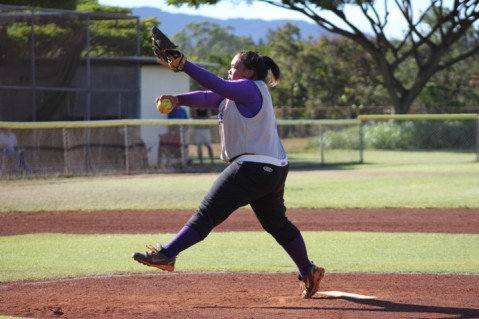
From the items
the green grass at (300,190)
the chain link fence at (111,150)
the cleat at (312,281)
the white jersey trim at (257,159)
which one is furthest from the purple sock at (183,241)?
the chain link fence at (111,150)

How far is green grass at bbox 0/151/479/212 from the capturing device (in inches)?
745

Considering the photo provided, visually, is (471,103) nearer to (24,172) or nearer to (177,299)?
(24,172)

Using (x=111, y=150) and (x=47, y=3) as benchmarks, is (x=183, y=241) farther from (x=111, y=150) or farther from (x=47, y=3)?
(x=47, y=3)

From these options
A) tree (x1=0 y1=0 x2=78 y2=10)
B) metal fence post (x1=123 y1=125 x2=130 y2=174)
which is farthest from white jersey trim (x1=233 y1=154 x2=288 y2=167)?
tree (x1=0 y1=0 x2=78 y2=10)

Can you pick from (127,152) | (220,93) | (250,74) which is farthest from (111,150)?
(220,93)

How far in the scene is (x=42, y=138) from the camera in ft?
83.5

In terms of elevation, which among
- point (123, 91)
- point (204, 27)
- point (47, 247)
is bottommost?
point (47, 247)

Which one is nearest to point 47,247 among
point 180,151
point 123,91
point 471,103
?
point 180,151

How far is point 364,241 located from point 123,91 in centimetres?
1826

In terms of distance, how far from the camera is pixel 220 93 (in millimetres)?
7254

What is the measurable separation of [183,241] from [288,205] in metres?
11.1

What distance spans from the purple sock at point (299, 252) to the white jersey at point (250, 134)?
2.62 ft

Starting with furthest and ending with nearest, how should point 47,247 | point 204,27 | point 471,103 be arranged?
point 204,27 → point 471,103 → point 47,247

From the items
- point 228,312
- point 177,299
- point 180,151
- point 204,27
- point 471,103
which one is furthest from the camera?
point 204,27
